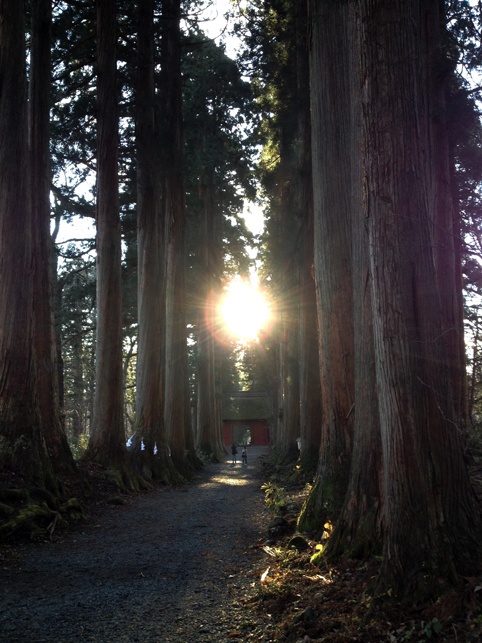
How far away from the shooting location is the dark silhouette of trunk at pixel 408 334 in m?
4.04

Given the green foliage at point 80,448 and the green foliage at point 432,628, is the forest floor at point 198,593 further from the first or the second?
the green foliage at point 80,448

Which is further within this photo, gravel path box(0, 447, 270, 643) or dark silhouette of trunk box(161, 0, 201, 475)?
dark silhouette of trunk box(161, 0, 201, 475)

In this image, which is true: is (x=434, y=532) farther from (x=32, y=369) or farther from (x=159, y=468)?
(x=159, y=468)

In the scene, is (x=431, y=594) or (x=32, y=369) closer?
(x=431, y=594)

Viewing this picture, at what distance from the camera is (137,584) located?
5.77 metres

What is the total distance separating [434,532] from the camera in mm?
4031


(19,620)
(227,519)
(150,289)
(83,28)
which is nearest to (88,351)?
(150,289)

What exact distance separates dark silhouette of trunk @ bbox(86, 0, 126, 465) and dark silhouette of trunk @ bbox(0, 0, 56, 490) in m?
4.48

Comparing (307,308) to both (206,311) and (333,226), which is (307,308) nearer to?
(333,226)

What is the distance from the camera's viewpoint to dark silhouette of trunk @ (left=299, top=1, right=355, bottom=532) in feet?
25.0

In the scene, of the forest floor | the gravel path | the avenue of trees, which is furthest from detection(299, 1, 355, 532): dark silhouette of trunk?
the gravel path

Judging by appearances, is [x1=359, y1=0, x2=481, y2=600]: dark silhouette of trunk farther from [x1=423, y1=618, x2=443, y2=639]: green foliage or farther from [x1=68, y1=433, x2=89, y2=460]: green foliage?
[x1=68, y1=433, x2=89, y2=460]: green foliage

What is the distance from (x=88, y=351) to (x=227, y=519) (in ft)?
99.6

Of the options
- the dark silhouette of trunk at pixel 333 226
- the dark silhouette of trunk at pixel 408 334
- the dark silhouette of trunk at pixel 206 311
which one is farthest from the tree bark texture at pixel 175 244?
the dark silhouette of trunk at pixel 408 334
